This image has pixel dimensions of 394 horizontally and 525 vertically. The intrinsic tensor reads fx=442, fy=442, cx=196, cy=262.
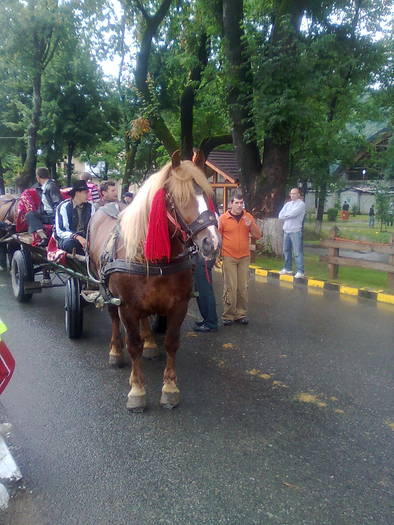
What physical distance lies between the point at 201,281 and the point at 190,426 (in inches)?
106

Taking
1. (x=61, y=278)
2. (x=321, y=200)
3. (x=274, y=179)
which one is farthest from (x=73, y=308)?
(x=321, y=200)

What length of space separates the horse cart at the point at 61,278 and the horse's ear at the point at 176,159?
180cm

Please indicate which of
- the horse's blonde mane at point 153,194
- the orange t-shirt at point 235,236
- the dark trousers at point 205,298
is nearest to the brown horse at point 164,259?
the horse's blonde mane at point 153,194

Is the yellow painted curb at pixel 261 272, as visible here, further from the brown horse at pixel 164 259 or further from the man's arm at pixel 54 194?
the brown horse at pixel 164 259

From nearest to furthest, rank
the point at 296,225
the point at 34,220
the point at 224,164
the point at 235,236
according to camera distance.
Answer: the point at 235,236 < the point at 34,220 < the point at 296,225 < the point at 224,164

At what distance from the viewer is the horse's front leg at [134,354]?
378cm

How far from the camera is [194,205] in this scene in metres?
3.24

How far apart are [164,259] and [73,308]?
2.33m

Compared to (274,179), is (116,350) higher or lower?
lower

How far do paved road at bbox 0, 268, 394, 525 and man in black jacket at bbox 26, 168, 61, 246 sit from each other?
1.71 meters

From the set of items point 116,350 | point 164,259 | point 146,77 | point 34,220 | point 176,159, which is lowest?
point 116,350

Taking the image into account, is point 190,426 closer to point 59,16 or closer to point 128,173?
point 59,16

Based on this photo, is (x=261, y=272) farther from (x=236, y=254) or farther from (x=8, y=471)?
(x=8, y=471)

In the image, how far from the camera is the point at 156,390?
4250 mm
